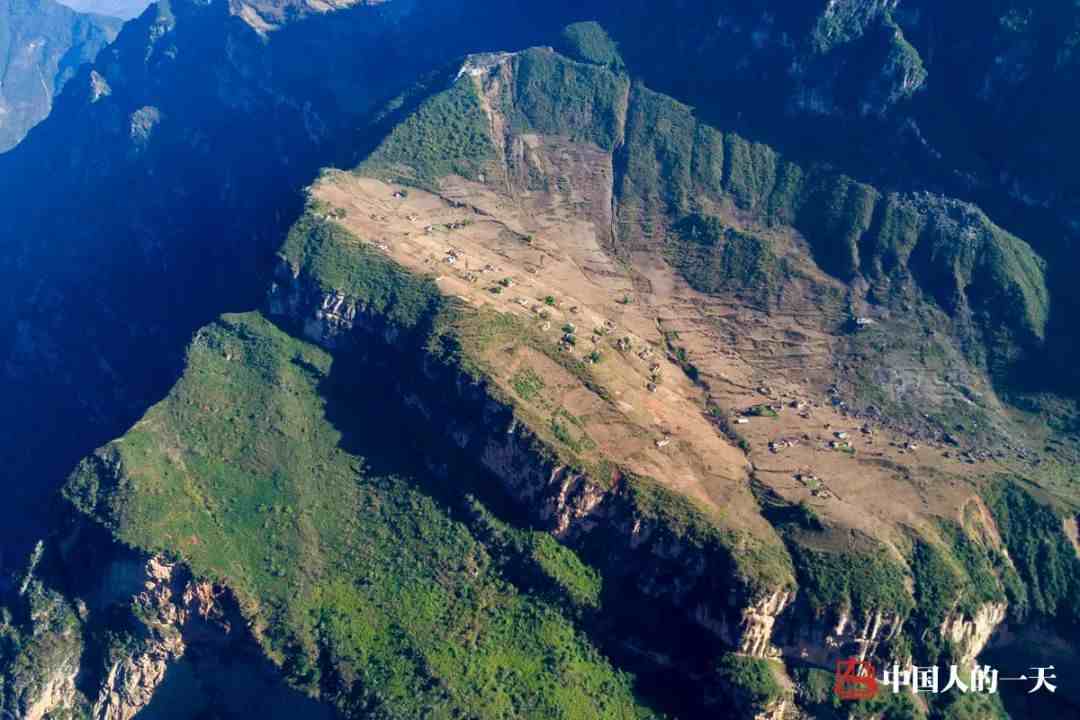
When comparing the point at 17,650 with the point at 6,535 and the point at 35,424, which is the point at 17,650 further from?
the point at 35,424

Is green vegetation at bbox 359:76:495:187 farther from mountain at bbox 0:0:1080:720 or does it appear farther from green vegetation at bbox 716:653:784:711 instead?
green vegetation at bbox 716:653:784:711

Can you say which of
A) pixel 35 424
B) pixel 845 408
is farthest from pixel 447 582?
pixel 35 424

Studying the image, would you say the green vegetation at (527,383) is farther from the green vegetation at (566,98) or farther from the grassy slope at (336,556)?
the green vegetation at (566,98)

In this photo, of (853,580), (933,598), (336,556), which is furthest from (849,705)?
(336,556)

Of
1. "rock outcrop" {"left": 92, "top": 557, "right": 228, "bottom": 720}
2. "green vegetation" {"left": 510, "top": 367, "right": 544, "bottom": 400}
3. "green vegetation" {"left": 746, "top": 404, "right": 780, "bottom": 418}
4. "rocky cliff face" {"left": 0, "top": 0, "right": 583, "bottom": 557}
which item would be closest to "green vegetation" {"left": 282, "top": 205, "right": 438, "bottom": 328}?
"rocky cliff face" {"left": 0, "top": 0, "right": 583, "bottom": 557}

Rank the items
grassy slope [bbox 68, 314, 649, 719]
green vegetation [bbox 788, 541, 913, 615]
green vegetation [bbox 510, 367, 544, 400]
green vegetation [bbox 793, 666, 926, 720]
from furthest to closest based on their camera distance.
Answer: 1. green vegetation [bbox 510, 367, 544, 400]
2. grassy slope [bbox 68, 314, 649, 719]
3. green vegetation [bbox 788, 541, 913, 615]
4. green vegetation [bbox 793, 666, 926, 720]

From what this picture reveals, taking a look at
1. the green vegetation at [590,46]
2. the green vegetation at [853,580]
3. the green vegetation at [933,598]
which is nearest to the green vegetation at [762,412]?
the green vegetation at [853,580]
